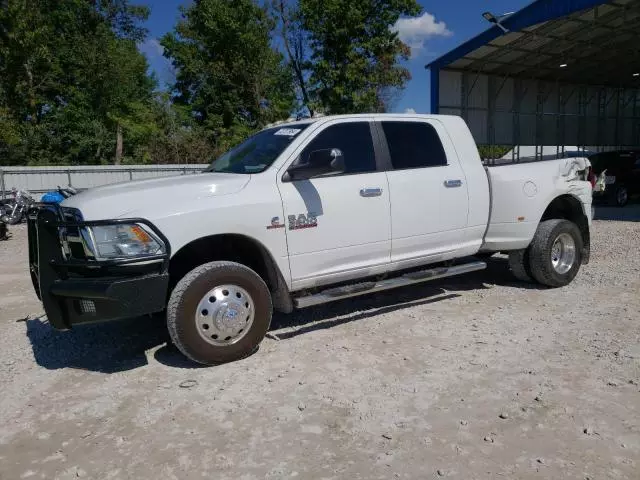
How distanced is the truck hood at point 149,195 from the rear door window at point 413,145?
1569 millimetres

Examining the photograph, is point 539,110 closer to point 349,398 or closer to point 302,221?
point 302,221

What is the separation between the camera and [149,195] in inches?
162

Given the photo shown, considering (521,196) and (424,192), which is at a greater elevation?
(424,192)

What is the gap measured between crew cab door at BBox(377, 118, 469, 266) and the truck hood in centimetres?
154


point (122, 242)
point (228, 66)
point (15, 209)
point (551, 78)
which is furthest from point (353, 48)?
point (122, 242)

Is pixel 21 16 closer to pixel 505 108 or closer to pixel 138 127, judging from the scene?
pixel 138 127

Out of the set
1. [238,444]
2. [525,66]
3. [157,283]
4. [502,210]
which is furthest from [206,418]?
[525,66]

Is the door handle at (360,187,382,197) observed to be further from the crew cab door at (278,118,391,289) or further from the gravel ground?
the gravel ground

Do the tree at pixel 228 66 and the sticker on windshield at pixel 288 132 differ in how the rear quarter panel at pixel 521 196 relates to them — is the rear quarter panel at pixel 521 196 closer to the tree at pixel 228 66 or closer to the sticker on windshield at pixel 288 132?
the sticker on windshield at pixel 288 132

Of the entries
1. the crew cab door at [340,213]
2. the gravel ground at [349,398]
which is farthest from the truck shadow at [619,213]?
the crew cab door at [340,213]

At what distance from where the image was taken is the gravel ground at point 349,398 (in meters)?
3.01

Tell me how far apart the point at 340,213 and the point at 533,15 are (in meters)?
14.2

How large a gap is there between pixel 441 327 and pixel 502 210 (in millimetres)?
1639

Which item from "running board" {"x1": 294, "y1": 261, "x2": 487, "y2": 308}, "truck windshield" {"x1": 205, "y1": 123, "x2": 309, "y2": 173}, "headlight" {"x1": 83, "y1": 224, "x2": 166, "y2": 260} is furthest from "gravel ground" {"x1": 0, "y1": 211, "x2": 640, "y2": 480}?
"truck windshield" {"x1": 205, "y1": 123, "x2": 309, "y2": 173}
